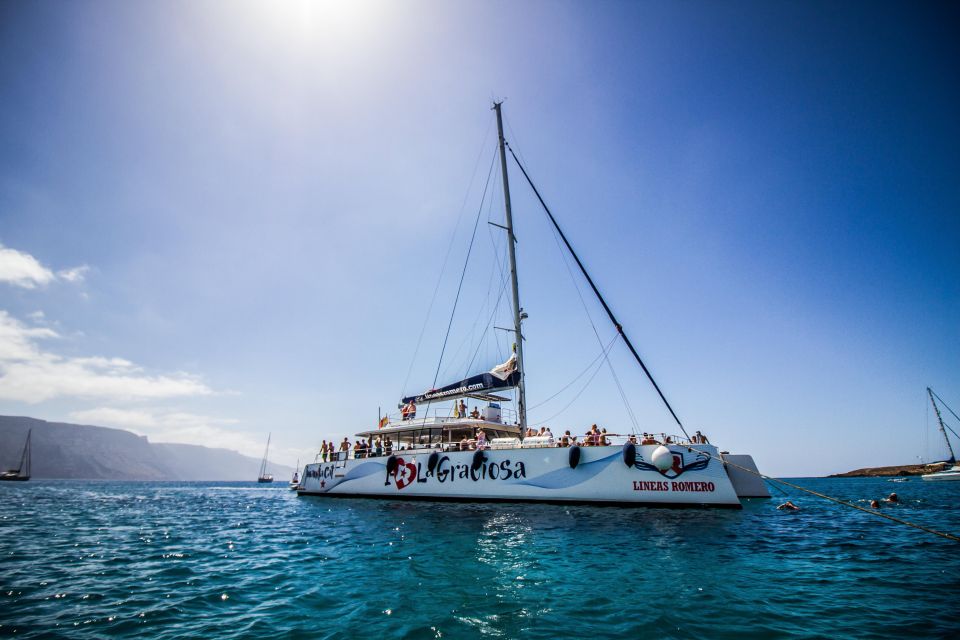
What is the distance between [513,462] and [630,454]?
14.8 feet

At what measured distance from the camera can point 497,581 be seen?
615 centimetres

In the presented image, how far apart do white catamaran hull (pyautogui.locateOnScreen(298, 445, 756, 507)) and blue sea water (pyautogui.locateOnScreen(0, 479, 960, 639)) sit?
6.32 feet

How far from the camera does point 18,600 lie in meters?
5.45

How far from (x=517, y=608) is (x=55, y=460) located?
951ft

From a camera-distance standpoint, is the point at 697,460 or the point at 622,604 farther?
the point at 697,460

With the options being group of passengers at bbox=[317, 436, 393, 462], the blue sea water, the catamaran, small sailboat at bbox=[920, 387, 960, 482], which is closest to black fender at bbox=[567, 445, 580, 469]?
the catamaran

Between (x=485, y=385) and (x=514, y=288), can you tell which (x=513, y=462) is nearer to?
(x=485, y=385)

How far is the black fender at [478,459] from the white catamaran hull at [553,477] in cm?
4

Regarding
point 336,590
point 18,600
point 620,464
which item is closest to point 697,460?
point 620,464

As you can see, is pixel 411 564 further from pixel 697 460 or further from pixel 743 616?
pixel 697 460

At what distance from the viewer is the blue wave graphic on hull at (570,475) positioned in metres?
14.6

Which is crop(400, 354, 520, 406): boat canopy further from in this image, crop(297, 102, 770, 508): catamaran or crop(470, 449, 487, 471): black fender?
crop(470, 449, 487, 471): black fender

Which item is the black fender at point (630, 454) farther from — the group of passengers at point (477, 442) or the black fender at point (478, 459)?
the black fender at point (478, 459)

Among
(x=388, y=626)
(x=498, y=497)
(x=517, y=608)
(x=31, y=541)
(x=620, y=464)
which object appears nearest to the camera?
(x=388, y=626)
